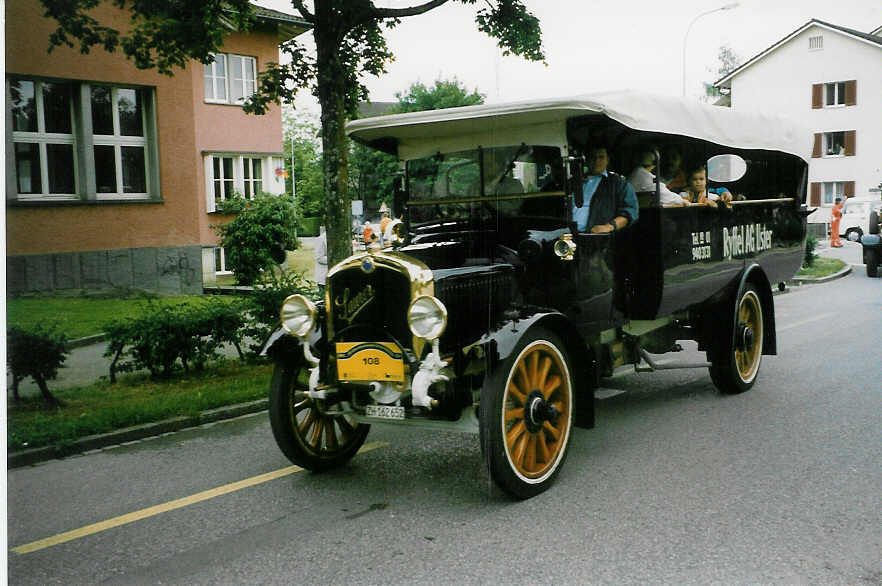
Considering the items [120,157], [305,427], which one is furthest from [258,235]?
[305,427]

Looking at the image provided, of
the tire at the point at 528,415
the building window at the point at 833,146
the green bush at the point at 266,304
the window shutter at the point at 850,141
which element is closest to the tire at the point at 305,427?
the tire at the point at 528,415

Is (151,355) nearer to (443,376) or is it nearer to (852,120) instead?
(443,376)

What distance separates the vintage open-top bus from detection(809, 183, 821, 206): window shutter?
3.09m

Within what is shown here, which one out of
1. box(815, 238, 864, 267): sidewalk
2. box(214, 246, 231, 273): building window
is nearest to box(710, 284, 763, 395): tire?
box(815, 238, 864, 267): sidewalk

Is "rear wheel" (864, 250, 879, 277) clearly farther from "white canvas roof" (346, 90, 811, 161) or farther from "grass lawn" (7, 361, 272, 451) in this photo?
"grass lawn" (7, 361, 272, 451)

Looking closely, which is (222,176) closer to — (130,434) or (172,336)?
(172,336)

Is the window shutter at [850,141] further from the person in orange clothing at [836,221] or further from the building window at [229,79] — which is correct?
the building window at [229,79]

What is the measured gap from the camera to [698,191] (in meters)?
7.03

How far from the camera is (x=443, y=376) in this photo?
469cm

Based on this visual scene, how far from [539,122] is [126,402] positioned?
4.37 meters

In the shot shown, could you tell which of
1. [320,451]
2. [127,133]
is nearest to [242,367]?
[320,451]

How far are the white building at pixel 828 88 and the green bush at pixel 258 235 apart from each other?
14.5 meters

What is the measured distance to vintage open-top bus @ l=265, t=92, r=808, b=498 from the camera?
4.86 metres

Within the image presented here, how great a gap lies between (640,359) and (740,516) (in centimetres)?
236
